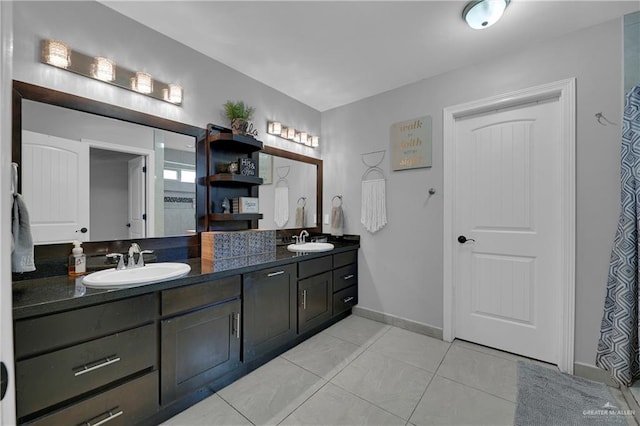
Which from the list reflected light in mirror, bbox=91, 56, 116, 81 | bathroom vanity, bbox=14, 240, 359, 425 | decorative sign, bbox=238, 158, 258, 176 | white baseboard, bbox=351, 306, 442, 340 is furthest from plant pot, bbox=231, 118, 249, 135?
white baseboard, bbox=351, 306, 442, 340

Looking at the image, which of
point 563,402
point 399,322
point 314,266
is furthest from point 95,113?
point 563,402

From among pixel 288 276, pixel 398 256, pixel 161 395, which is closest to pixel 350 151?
pixel 398 256

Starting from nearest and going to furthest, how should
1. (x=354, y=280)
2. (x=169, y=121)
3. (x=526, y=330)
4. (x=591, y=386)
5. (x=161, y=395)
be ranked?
(x=161, y=395), (x=591, y=386), (x=169, y=121), (x=526, y=330), (x=354, y=280)

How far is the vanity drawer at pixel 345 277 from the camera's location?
9.43 ft

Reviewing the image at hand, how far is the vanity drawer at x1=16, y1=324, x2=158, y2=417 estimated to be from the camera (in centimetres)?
114

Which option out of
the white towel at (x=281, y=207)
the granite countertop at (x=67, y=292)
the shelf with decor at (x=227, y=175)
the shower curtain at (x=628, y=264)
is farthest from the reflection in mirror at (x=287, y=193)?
the shower curtain at (x=628, y=264)

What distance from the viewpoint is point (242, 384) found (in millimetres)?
1939

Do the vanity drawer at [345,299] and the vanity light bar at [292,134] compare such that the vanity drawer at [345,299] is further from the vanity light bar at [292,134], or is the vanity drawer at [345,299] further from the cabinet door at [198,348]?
the vanity light bar at [292,134]

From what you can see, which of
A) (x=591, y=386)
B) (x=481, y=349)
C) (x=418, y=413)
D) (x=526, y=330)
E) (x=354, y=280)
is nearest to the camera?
(x=418, y=413)

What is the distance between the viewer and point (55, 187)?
1.64m

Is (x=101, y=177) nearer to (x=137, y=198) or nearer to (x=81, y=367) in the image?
(x=137, y=198)

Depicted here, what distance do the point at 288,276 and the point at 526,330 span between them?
2.03m

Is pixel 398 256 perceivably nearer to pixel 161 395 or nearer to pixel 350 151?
pixel 350 151

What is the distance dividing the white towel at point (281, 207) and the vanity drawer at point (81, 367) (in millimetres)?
1692
